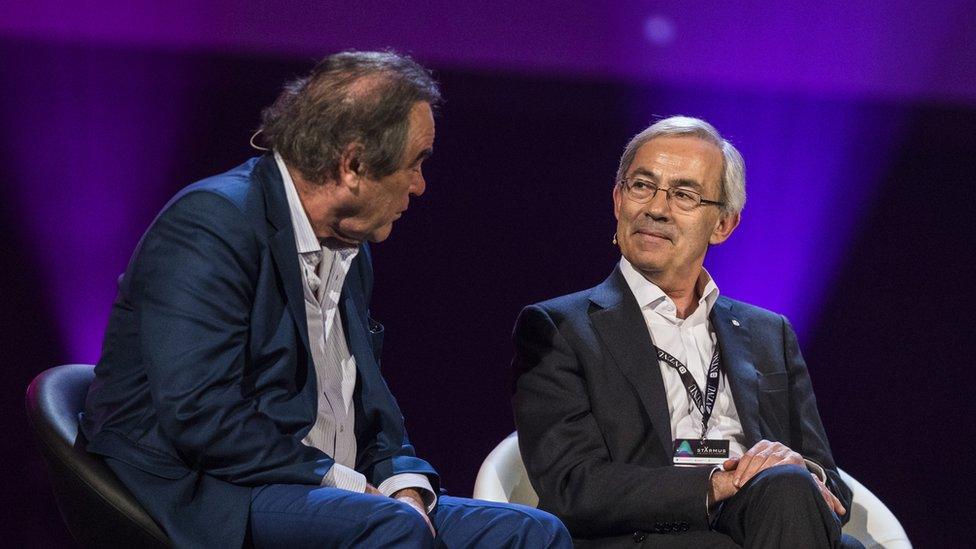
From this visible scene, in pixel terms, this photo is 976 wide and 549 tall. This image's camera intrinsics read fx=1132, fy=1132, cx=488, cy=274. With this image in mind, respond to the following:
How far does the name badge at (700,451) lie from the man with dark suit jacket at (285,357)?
0.56m

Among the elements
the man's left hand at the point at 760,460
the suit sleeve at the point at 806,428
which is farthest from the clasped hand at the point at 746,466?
the suit sleeve at the point at 806,428

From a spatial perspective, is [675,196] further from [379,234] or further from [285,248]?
[285,248]

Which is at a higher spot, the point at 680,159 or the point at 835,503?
the point at 680,159

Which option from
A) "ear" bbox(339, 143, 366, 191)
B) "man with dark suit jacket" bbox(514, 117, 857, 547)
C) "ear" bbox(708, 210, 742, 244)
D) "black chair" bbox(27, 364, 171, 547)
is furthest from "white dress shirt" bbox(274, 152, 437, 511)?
"ear" bbox(708, 210, 742, 244)

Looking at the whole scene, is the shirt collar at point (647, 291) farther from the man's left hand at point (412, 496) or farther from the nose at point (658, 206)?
the man's left hand at point (412, 496)

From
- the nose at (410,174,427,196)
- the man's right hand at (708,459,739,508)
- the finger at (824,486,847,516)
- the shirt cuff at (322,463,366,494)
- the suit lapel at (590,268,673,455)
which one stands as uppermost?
the nose at (410,174,427,196)

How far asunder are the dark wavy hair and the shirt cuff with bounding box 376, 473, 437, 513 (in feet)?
2.14

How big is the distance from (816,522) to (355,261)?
119 cm

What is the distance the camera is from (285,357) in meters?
2.26

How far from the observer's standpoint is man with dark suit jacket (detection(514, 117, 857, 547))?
2.63 m

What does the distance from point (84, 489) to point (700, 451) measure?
1438 mm

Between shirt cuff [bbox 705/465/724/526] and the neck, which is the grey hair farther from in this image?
shirt cuff [bbox 705/465/724/526]

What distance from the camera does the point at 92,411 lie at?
7.41 feet

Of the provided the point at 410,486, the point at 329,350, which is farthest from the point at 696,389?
the point at 329,350
